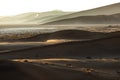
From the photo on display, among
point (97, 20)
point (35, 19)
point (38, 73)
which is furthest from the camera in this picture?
point (35, 19)

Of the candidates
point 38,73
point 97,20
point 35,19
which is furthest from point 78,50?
point 35,19

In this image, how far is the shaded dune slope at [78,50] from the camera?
687 centimetres

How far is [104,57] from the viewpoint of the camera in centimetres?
674

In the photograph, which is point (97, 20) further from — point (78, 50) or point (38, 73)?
point (38, 73)

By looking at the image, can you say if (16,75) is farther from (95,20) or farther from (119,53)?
(95,20)

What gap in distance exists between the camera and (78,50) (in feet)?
23.4

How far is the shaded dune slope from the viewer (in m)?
6.87

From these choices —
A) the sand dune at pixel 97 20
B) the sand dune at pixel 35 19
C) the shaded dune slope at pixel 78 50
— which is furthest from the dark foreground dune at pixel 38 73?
the sand dune at pixel 35 19

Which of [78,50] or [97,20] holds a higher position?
[78,50]

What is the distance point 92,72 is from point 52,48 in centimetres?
246

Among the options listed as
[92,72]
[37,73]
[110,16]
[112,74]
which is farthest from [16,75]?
[110,16]

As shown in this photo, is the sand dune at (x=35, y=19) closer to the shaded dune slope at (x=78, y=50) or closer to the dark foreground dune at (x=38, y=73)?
the shaded dune slope at (x=78, y=50)

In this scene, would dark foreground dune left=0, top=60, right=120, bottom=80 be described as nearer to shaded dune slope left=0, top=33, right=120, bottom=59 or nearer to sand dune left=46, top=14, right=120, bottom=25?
shaded dune slope left=0, top=33, right=120, bottom=59

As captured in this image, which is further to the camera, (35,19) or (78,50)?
(35,19)
